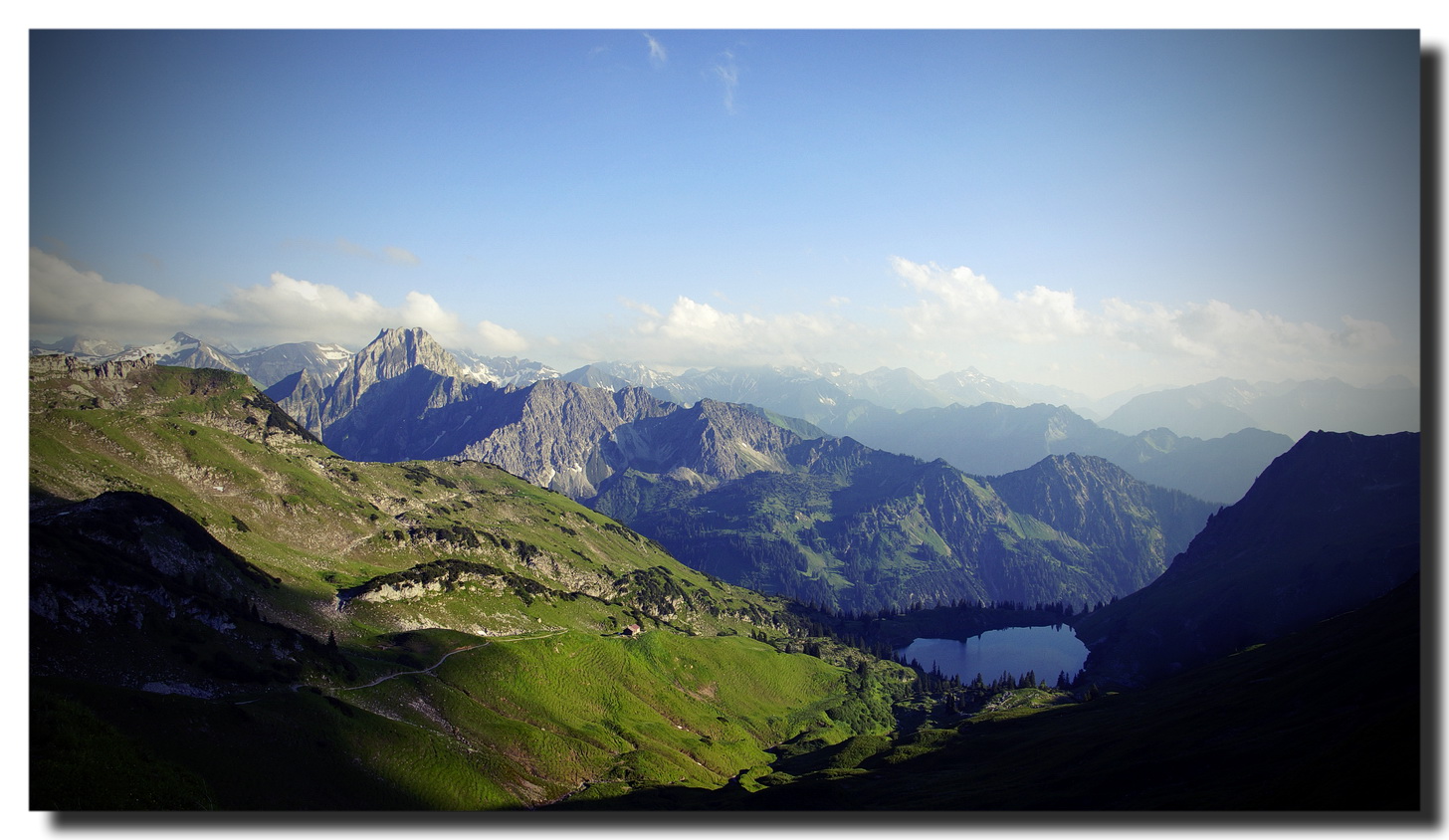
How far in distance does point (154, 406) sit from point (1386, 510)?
295m

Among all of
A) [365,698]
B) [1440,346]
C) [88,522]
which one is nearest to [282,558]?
[88,522]

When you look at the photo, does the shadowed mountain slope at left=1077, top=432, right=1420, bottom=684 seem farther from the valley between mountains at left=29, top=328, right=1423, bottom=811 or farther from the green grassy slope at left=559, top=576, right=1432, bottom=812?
the green grassy slope at left=559, top=576, right=1432, bottom=812

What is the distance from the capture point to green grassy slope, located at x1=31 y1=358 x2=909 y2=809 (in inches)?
1373

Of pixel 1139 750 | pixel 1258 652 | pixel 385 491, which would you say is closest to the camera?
pixel 1139 750

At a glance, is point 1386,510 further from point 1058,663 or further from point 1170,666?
point 1058,663

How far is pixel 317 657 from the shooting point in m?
55.8

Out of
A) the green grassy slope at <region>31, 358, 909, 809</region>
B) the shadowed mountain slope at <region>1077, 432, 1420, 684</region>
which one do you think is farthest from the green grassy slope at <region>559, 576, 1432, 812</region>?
the shadowed mountain slope at <region>1077, 432, 1420, 684</region>

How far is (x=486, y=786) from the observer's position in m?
45.7

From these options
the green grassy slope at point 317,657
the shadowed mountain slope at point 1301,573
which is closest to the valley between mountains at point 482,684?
the green grassy slope at point 317,657

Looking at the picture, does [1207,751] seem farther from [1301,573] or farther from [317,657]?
[1301,573]

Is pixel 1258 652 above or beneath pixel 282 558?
beneath

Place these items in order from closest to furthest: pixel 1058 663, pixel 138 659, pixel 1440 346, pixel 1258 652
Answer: pixel 1440 346
pixel 138 659
pixel 1258 652
pixel 1058 663

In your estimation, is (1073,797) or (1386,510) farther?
(1386,510)

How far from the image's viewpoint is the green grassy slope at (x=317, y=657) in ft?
114
